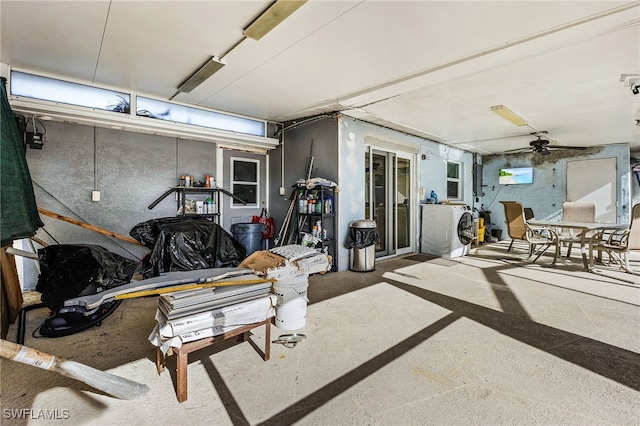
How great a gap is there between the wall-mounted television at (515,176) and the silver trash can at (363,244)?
6315 millimetres

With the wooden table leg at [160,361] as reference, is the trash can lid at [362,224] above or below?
above

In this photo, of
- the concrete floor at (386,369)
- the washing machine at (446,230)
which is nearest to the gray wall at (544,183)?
the washing machine at (446,230)

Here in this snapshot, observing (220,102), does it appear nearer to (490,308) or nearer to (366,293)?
(366,293)

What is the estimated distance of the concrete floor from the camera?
1644mm

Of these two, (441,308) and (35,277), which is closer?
(441,308)

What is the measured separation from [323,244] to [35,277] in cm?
395

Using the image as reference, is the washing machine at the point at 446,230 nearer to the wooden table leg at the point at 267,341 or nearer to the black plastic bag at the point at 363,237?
the black plastic bag at the point at 363,237

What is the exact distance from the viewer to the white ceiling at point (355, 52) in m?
2.27

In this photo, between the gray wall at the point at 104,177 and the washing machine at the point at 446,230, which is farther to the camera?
the washing machine at the point at 446,230

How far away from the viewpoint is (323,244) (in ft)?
15.5

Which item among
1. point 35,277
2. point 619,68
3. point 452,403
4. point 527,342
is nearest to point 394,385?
point 452,403

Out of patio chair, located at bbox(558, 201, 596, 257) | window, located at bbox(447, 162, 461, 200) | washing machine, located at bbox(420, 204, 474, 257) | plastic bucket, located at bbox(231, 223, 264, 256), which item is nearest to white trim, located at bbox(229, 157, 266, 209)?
plastic bucket, located at bbox(231, 223, 264, 256)

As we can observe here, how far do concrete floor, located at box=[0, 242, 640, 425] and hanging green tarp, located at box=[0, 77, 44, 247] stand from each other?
1002mm

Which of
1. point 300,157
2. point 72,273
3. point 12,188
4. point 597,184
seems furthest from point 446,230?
point 12,188
